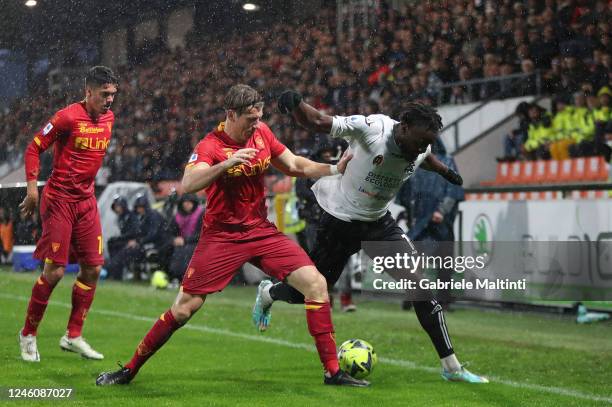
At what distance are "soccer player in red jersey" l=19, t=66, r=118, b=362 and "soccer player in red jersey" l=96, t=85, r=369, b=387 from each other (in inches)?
57.8

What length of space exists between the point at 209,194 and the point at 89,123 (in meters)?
1.65

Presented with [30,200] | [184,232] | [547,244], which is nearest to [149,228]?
[184,232]

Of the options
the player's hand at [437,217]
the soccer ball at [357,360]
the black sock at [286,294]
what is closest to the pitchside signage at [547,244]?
the player's hand at [437,217]

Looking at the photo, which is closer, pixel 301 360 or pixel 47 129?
pixel 47 129

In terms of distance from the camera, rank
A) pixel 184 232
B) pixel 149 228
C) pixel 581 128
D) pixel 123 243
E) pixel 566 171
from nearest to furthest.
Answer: pixel 566 171, pixel 581 128, pixel 184 232, pixel 149 228, pixel 123 243

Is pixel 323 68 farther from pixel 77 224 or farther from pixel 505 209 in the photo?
pixel 77 224

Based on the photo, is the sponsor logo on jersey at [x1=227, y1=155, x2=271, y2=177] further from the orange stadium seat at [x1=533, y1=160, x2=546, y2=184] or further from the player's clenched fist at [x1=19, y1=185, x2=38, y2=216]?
the orange stadium seat at [x1=533, y1=160, x2=546, y2=184]

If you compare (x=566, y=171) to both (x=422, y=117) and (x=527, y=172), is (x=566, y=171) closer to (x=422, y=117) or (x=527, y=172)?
(x=527, y=172)

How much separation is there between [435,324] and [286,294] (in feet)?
3.77

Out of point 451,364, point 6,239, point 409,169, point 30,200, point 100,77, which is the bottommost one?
point 6,239

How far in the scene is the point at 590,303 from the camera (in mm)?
10305

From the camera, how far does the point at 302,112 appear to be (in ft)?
19.8

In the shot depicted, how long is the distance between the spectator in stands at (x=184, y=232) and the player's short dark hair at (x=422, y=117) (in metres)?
9.59

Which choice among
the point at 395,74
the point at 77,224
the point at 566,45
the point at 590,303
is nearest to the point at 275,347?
the point at 77,224
